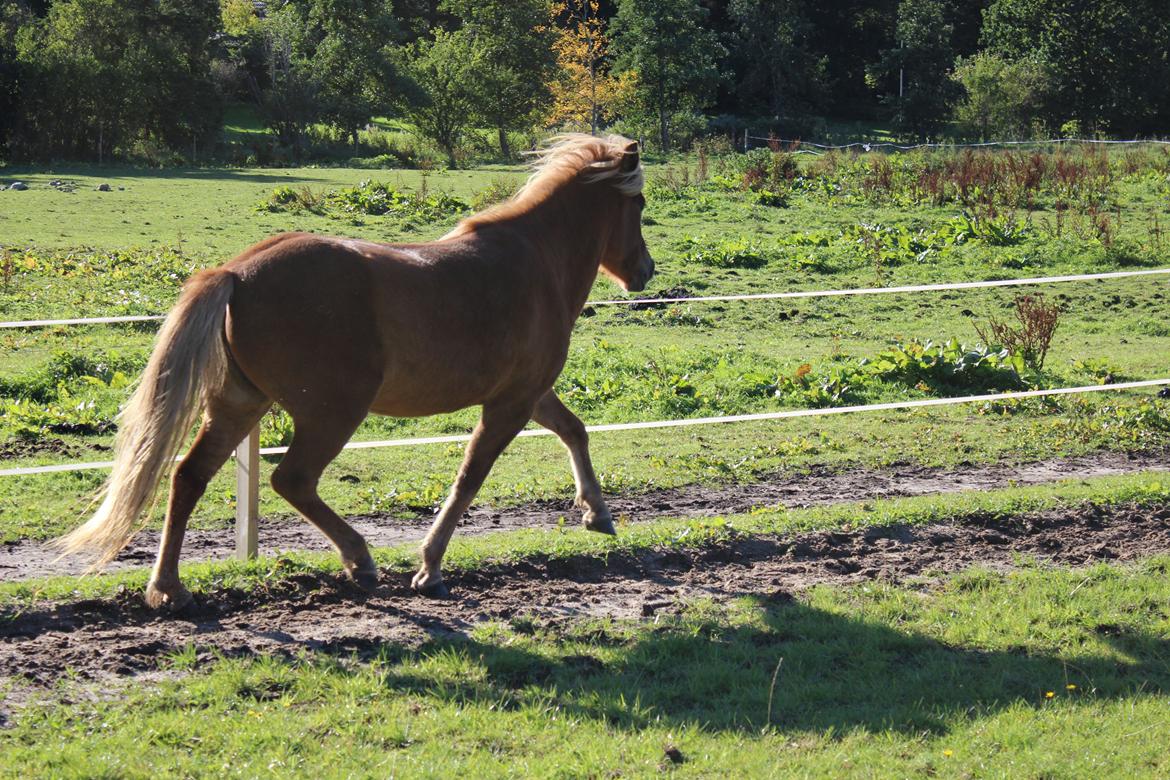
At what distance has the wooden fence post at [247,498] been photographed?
21.4ft

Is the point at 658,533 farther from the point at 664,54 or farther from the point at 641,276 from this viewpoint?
the point at 664,54

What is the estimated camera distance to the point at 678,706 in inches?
196

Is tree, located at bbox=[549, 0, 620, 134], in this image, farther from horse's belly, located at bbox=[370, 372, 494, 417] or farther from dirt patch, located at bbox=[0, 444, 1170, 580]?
horse's belly, located at bbox=[370, 372, 494, 417]

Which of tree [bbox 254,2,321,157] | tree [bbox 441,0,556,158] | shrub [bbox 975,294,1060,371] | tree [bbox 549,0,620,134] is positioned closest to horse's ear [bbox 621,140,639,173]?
shrub [bbox 975,294,1060,371]

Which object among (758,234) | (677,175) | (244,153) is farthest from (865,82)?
(758,234)

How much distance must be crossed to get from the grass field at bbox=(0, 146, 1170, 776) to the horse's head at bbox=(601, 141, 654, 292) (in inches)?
68.0

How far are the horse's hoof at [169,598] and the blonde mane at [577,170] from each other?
2.77 metres

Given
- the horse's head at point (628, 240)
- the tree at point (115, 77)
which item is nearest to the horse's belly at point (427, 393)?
the horse's head at point (628, 240)

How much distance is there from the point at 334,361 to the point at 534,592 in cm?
173

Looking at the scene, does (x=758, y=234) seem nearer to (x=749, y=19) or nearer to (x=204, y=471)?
(x=204, y=471)

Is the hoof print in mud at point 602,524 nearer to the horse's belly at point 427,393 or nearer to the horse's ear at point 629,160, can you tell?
the horse's belly at point 427,393

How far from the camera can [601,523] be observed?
7332mm

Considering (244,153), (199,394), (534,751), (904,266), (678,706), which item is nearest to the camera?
(534,751)

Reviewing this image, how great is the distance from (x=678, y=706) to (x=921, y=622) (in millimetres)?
1703
